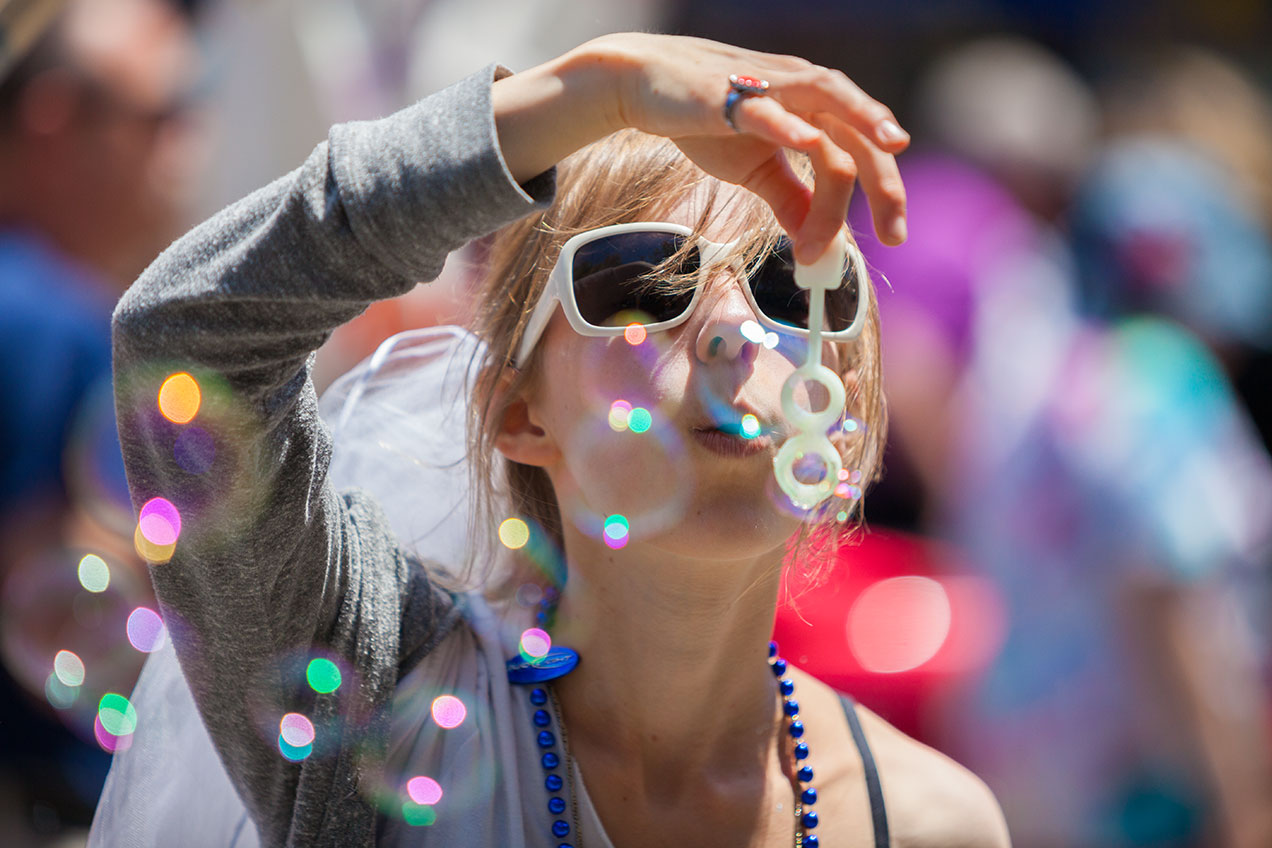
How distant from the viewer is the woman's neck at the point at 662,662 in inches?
67.1

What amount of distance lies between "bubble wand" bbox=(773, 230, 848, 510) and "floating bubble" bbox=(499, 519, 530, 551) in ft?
2.37

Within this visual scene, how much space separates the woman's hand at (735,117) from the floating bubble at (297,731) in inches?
29.2

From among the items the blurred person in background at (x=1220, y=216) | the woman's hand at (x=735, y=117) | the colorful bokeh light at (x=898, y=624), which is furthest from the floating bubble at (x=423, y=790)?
the blurred person in background at (x=1220, y=216)

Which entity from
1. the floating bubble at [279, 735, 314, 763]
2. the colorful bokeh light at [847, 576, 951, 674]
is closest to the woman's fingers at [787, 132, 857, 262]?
the floating bubble at [279, 735, 314, 763]

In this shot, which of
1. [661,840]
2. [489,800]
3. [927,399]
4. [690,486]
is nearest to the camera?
[690,486]

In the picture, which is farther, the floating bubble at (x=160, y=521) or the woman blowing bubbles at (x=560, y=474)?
the floating bubble at (x=160, y=521)

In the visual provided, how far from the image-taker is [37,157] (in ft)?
9.25

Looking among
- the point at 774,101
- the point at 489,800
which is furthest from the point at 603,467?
the point at 774,101

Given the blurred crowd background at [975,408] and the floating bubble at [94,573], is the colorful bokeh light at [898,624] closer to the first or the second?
the blurred crowd background at [975,408]

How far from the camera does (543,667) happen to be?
1739 millimetres

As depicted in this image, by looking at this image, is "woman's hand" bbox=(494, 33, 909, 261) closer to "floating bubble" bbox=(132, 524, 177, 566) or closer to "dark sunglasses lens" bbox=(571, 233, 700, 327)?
"dark sunglasses lens" bbox=(571, 233, 700, 327)

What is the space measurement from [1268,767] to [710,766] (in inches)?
79.7

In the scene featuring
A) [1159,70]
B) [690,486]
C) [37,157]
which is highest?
[37,157]

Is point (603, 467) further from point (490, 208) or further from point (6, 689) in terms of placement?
point (6, 689)
